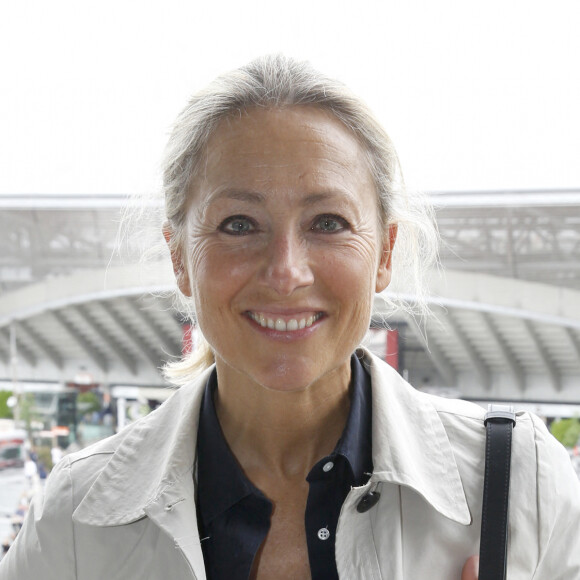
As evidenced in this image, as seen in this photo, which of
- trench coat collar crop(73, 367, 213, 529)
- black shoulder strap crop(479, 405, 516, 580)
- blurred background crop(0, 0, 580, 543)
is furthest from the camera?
blurred background crop(0, 0, 580, 543)

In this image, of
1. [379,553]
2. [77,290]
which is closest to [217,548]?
[379,553]

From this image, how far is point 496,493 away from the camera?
0.88 m

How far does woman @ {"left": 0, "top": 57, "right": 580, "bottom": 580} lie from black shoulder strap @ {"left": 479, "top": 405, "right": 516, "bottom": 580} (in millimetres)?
19

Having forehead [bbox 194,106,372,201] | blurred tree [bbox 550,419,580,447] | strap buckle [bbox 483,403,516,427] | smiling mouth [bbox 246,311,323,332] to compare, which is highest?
forehead [bbox 194,106,372,201]

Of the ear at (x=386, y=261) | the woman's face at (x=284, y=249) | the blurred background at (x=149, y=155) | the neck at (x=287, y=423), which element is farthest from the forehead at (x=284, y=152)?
the blurred background at (x=149, y=155)

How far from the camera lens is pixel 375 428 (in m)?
0.98

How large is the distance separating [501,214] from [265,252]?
1738 millimetres

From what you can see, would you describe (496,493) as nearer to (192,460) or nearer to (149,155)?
(192,460)

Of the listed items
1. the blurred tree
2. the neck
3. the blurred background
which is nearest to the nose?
the neck

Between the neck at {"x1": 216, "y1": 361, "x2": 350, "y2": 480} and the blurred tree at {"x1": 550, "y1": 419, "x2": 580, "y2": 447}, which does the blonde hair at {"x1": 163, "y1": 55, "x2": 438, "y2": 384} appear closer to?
the neck at {"x1": 216, "y1": 361, "x2": 350, "y2": 480}

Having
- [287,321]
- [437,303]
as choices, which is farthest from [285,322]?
[437,303]

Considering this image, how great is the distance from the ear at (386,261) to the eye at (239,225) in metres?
0.20

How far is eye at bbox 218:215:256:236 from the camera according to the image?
938 mm

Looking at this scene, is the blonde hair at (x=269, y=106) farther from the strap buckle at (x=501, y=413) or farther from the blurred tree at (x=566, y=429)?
the blurred tree at (x=566, y=429)
